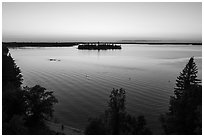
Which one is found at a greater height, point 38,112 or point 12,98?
point 12,98

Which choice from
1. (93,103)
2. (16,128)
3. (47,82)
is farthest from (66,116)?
(47,82)

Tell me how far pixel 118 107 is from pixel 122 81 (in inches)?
1362

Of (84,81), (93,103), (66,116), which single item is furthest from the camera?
(84,81)

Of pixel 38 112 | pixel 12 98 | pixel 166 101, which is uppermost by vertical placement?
pixel 12 98

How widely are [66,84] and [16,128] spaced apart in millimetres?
→ 37094

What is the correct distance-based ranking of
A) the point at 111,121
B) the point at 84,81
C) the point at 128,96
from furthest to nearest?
the point at 84,81
the point at 128,96
the point at 111,121

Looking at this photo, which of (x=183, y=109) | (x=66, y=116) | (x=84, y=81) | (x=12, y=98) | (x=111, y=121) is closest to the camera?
(x=183, y=109)

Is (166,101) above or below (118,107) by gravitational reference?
below

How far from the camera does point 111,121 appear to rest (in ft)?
93.0

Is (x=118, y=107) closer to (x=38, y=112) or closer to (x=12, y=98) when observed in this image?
(x=38, y=112)

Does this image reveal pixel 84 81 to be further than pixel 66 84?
Yes

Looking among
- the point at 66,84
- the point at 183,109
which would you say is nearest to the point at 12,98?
the point at 183,109

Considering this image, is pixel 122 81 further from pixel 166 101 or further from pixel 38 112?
pixel 38 112

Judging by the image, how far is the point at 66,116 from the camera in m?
36.6
